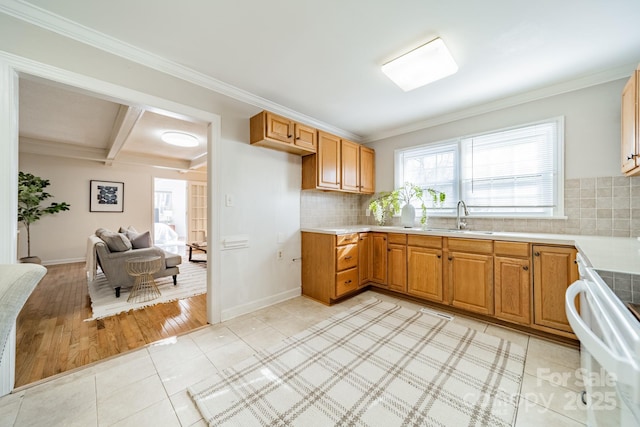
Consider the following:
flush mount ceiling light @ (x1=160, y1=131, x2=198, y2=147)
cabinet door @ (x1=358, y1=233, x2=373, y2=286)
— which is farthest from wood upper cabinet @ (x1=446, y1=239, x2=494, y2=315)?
flush mount ceiling light @ (x1=160, y1=131, x2=198, y2=147)

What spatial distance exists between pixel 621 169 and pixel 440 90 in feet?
5.79

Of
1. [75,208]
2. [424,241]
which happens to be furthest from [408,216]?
[75,208]

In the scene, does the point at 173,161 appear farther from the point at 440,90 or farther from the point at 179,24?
the point at 440,90

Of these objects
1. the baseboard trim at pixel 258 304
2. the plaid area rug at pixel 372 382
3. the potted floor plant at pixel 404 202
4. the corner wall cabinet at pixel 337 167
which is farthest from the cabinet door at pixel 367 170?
the plaid area rug at pixel 372 382

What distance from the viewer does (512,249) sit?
2311 millimetres

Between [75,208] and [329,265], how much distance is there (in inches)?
248

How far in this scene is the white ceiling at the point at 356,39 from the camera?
1568mm

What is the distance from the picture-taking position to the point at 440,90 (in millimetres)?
2613

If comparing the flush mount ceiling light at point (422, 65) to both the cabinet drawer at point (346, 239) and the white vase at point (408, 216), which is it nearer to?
the white vase at point (408, 216)

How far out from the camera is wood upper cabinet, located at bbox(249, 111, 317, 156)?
2.61 meters

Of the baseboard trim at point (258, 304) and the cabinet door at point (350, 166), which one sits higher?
the cabinet door at point (350, 166)

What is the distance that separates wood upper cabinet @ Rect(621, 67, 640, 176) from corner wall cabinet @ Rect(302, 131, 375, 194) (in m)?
2.62

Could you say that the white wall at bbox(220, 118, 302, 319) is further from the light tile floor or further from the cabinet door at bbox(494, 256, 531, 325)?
the cabinet door at bbox(494, 256, 531, 325)

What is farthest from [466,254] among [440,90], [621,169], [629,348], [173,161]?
[173,161]
